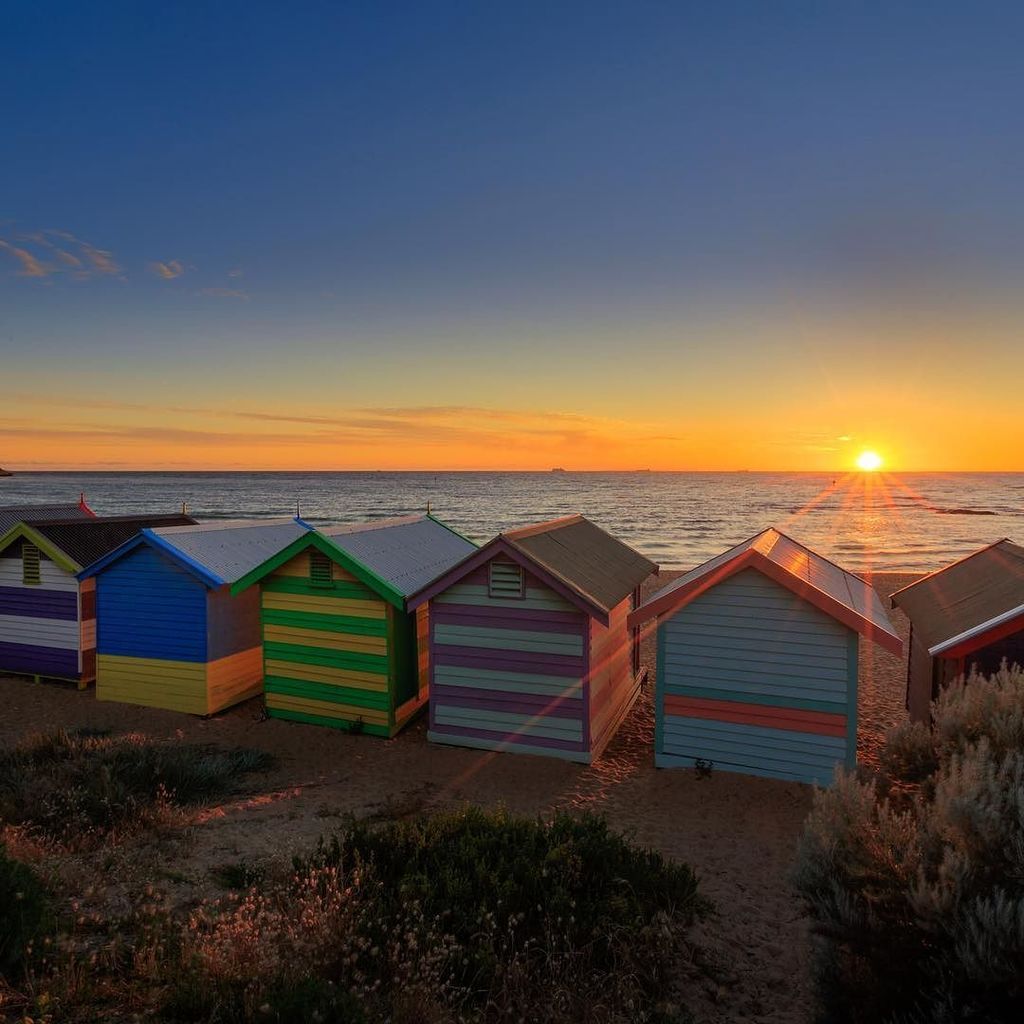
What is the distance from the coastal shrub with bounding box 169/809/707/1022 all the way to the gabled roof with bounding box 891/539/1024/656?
18.1 ft

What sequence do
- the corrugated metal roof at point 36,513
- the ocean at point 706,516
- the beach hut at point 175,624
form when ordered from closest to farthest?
the beach hut at point 175,624 → the corrugated metal roof at point 36,513 → the ocean at point 706,516

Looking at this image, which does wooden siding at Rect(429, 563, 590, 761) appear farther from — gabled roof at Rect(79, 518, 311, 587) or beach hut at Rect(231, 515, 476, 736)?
gabled roof at Rect(79, 518, 311, 587)

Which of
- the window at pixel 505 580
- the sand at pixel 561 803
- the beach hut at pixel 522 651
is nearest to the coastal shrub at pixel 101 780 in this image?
the sand at pixel 561 803

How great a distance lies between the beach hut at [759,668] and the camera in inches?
406

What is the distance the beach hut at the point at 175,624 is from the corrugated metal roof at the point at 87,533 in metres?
1.04

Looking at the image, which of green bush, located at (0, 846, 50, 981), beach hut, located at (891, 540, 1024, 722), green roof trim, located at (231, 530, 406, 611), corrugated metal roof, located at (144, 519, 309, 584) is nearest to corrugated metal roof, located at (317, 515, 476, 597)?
green roof trim, located at (231, 530, 406, 611)

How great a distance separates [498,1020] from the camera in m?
5.16

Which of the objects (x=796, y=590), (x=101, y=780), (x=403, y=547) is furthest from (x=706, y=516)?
(x=101, y=780)

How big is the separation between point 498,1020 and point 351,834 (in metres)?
2.80

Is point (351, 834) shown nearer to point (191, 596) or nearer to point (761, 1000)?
point (761, 1000)

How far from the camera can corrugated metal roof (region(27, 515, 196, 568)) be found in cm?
1571

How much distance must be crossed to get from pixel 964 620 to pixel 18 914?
38.4 feet

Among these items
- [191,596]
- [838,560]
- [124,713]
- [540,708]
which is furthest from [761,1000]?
[838,560]

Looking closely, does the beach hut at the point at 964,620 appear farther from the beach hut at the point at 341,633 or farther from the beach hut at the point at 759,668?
the beach hut at the point at 341,633
